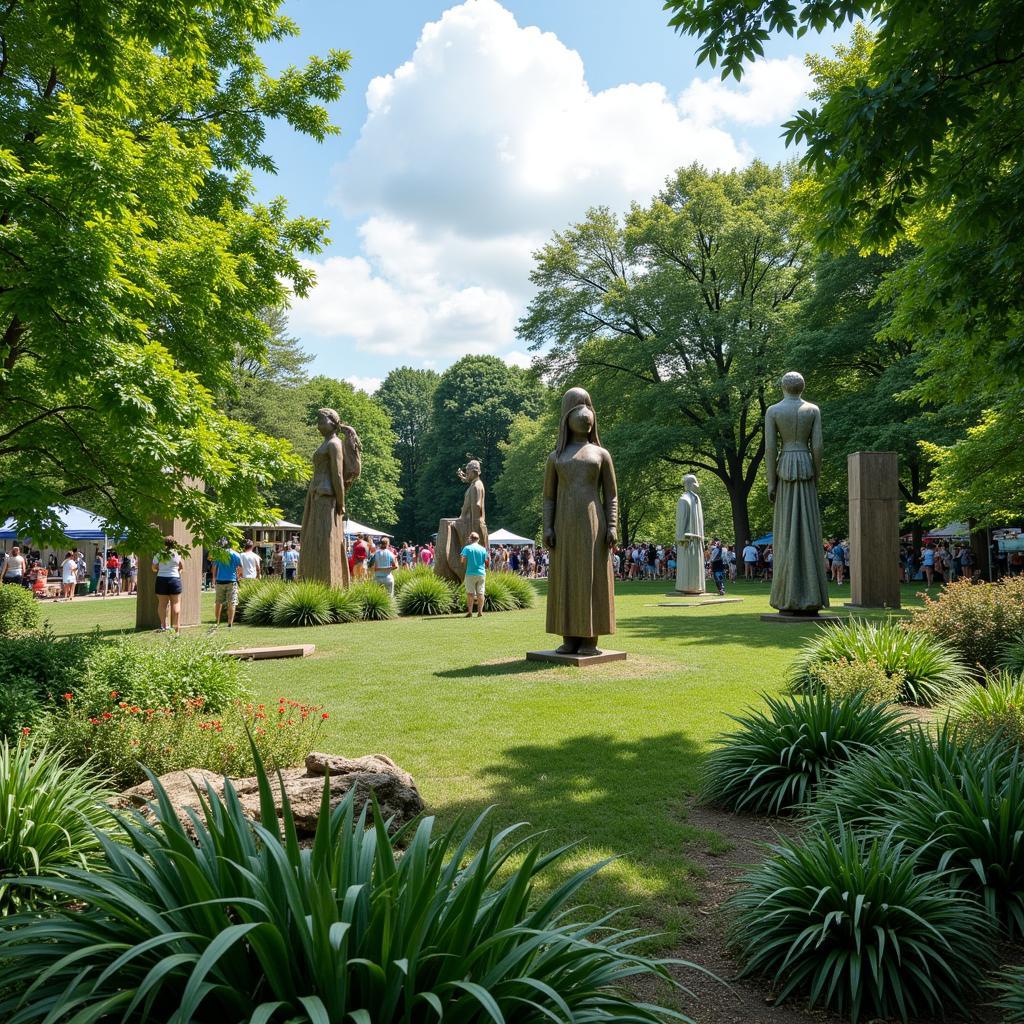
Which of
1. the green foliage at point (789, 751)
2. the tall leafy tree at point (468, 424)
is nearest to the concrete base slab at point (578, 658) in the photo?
the green foliage at point (789, 751)

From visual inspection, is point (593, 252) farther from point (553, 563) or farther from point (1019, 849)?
point (1019, 849)

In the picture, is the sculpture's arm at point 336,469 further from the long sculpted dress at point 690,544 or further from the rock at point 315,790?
the rock at point 315,790

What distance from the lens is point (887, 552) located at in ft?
55.0

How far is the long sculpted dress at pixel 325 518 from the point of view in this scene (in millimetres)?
17984

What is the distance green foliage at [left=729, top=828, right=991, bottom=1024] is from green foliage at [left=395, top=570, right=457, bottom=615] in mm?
16334

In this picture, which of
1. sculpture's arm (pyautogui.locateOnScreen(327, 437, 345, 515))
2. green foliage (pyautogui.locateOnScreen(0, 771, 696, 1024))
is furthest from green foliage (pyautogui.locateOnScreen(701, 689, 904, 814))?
sculpture's arm (pyautogui.locateOnScreen(327, 437, 345, 515))

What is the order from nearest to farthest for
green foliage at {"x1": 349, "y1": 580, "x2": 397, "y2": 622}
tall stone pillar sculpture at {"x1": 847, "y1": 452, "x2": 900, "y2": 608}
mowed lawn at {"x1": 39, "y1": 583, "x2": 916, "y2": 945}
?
mowed lawn at {"x1": 39, "y1": 583, "x2": 916, "y2": 945} < tall stone pillar sculpture at {"x1": 847, "y1": 452, "x2": 900, "y2": 608} < green foliage at {"x1": 349, "y1": 580, "x2": 397, "y2": 622}

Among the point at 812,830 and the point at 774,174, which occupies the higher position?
the point at 774,174

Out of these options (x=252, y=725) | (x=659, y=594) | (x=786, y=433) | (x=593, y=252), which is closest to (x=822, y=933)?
(x=252, y=725)

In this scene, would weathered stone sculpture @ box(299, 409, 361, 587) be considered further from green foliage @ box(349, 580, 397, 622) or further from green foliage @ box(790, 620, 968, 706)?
green foliage @ box(790, 620, 968, 706)

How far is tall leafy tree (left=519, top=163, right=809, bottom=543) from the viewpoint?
3503 cm

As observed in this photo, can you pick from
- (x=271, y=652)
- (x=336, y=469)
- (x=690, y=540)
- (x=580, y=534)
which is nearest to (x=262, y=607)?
(x=336, y=469)

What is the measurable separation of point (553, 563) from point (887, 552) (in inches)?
384

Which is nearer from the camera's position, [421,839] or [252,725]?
[421,839]
